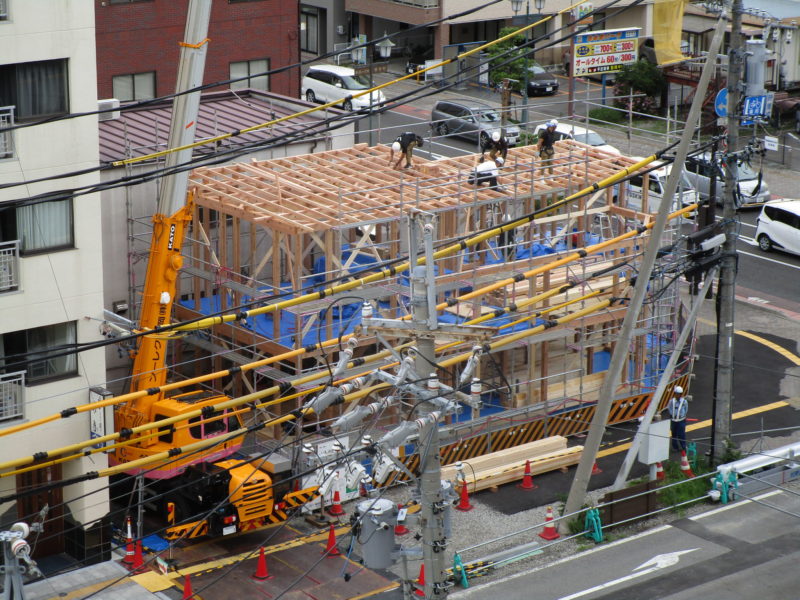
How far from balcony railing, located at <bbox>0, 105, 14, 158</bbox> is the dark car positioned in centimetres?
4346

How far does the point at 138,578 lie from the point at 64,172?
8072 mm

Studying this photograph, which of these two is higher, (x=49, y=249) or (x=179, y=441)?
(x=49, y=249)

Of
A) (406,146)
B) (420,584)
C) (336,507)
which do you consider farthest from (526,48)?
(420,584)

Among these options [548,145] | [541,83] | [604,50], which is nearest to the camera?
[548,145]

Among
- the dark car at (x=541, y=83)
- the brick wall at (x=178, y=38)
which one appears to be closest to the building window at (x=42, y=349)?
the brick wall at (x=178, y=38)

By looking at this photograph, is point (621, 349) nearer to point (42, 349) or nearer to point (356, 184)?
point (356, 184)

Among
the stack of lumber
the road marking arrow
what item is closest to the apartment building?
the stack of lumber

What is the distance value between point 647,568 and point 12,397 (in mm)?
13147

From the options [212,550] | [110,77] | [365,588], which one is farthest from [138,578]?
[110,77]

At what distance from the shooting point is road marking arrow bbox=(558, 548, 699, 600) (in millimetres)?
26953

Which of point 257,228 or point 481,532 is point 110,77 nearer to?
point 257,228

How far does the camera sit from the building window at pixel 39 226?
26625 millimetres

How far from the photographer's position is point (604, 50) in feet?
194

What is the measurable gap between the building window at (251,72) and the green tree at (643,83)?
2210 cm
